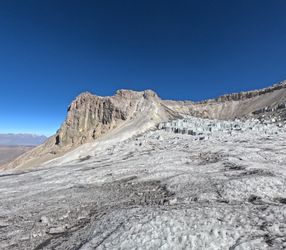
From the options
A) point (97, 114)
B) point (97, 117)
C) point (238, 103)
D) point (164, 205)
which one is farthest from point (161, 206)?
point (238, 103)

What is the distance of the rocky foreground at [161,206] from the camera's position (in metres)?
8.13

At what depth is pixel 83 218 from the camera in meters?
12.0

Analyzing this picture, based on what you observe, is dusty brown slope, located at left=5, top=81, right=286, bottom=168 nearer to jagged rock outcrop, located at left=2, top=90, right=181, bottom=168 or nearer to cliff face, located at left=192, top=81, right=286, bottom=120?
jagged rock outcrop, located at left=2, top=90, right=181, bottom=168

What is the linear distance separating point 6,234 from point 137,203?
5.15m

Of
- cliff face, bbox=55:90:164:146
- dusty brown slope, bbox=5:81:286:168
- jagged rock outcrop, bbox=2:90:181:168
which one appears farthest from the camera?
cliff face, bbox=55:90:164:146

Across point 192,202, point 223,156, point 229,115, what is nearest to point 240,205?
point 192,202

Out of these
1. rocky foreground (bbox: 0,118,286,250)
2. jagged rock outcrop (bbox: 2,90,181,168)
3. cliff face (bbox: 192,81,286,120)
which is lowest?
Answer: rocky foreground (bbox: 0,118,286,250)

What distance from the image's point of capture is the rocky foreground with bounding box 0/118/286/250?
26.7 ft

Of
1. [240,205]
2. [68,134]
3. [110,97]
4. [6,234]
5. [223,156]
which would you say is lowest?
[6,234]

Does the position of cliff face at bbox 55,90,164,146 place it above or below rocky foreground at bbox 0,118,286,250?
above

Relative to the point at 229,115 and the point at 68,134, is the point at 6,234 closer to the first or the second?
the point at 68,134

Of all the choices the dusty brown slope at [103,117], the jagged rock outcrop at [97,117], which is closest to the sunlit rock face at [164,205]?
the dusty brown slope at [103,117]

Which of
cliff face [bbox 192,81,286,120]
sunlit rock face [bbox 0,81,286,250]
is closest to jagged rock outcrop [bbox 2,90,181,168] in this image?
sunlit rock face [bbox 0,81,286,250]

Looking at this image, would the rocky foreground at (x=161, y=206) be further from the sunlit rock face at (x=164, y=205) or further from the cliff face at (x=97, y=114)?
the cliff face at (x=97, y=114)
